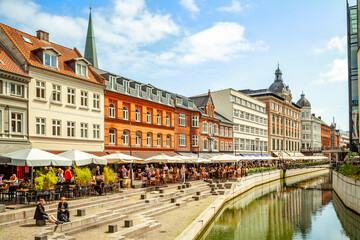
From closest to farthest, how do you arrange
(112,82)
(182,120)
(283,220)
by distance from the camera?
(283,220)
(112,82)
(182,120)

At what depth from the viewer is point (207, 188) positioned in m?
31.5

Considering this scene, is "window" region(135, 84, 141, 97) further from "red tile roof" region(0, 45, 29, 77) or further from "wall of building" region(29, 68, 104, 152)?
"red tile roof" region(0, 45, 29, 77)

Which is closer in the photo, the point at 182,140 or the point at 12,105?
the point at 12,105

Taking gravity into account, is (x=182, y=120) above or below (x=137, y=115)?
below

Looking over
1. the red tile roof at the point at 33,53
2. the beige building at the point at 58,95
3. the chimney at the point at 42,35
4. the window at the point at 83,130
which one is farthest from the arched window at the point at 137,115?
the chimney at the point at 42,35

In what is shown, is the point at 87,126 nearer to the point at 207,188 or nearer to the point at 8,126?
the point at 8,126

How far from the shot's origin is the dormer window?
95.7 feet

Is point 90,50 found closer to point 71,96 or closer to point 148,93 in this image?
point 148,93

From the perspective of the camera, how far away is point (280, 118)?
3546 inches

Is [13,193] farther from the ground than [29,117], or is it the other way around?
[29,117]

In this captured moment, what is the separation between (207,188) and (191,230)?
1649 centimetres

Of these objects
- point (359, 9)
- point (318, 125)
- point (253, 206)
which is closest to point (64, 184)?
point (253, 206)

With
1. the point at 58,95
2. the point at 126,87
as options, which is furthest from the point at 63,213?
the point at 126,87

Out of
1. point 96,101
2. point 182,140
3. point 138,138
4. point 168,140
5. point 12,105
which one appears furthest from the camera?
point 182,140
